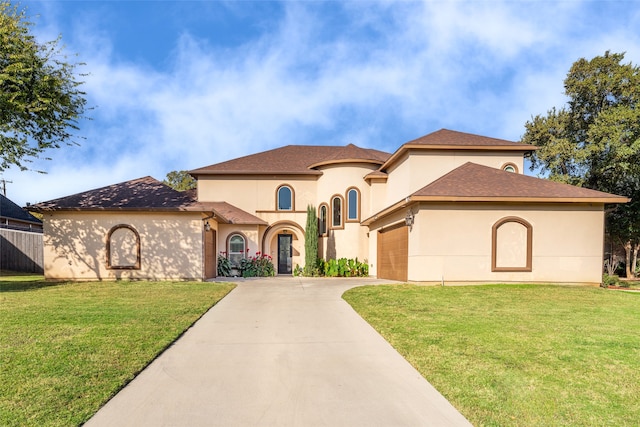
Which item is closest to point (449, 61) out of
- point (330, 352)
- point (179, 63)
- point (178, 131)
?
point (179, 63)

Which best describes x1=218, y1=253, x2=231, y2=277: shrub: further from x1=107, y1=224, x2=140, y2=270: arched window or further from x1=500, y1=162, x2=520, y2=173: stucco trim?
x1=500, y1=162, x2=520, y2=173: stucco trim

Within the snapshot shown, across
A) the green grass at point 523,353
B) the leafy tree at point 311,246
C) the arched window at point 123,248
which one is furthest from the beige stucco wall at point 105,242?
the green grass at point 523,353

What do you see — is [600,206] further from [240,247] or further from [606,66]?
[240,247]

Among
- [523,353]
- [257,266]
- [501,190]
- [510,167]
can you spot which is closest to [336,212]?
[257,266]

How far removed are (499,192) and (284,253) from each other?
12.8 meters

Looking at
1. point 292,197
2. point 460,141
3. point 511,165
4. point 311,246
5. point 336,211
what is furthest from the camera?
point 292,197

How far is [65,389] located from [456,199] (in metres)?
12.3

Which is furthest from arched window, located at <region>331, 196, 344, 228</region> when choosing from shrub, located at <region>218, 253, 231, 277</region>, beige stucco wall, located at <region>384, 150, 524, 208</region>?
shrub, located at <region>218, 253, 231, 277</region>

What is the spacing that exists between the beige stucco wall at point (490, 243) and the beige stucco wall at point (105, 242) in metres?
9.15

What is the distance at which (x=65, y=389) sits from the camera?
3.97 m

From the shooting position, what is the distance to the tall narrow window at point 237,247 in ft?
68.6

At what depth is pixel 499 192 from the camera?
551 inches

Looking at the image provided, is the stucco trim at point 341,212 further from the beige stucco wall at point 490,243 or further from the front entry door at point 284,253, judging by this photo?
the beige stucco wall at point 490,243

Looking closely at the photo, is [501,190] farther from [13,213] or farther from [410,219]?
[13,213]
